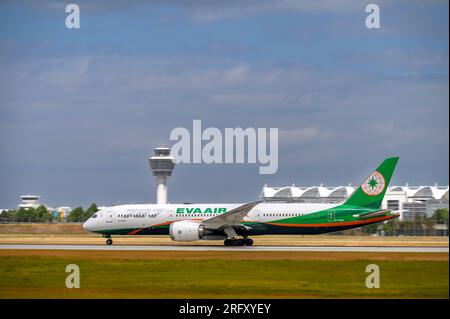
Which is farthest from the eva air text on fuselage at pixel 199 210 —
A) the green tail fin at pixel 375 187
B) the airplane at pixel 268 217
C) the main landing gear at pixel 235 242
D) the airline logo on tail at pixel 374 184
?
the airline logo on tail at pixel 374 184

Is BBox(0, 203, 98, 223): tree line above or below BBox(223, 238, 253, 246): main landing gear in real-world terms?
above

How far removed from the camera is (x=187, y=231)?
4234cm

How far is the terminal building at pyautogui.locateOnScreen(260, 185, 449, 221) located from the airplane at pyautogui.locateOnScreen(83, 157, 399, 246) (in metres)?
67.8

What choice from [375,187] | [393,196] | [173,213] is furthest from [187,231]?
[393,196]

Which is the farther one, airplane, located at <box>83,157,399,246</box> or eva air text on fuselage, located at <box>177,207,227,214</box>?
eva air text on fuselage, located at <box>177,207,227,214</box>

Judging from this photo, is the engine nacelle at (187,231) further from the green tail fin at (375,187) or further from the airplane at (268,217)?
the green tail fin at (375,187)

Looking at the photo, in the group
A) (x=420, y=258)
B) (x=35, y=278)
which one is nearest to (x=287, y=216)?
(x=420, y=258)

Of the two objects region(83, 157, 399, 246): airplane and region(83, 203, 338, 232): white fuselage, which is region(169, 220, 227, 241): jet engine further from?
region(83, 203, 338, 232): white fuselage

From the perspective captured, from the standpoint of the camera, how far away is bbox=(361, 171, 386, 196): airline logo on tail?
1734 inches

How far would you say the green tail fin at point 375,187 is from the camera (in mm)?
43938

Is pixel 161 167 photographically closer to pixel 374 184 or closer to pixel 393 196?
pixel 393 196

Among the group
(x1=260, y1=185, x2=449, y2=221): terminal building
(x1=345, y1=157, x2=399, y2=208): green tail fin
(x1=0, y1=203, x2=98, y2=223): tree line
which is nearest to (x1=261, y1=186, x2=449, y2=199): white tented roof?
(x1=260, y1=185, x2=449, y2=221): terminal building

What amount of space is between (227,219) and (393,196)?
88926mm
